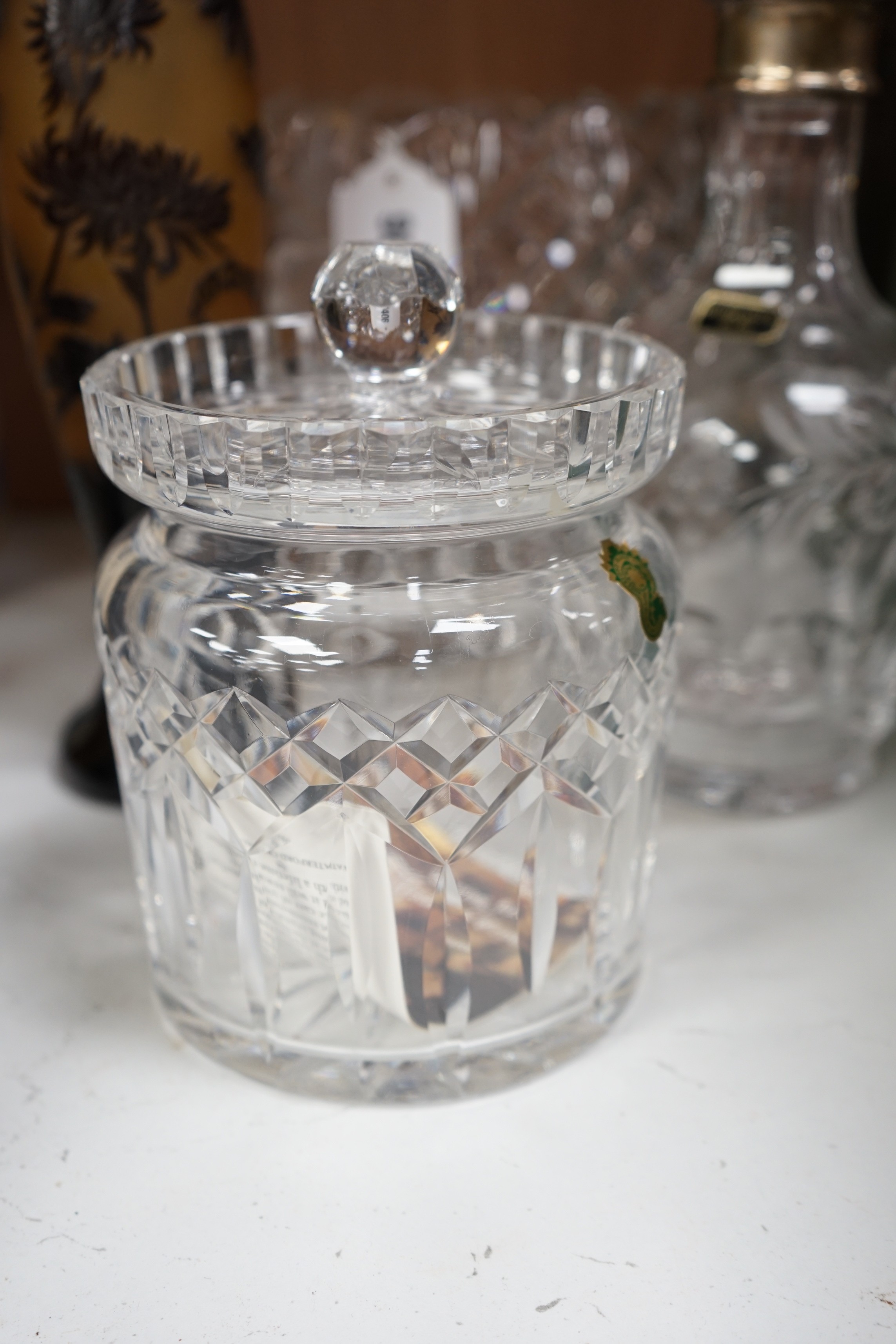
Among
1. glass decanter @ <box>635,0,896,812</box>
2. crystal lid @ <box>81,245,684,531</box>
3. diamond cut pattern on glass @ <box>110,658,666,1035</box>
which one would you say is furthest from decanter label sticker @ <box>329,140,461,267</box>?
diamond cut pattern on glass @ <box>110,658,666,1035</box>

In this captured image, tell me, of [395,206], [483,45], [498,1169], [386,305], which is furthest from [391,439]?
[483,45]

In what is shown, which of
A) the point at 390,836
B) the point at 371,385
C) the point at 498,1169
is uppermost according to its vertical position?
the point at 371,385

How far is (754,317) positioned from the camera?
0.59 m

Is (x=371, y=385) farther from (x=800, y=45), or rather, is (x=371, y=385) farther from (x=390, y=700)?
(x=800, y=45)

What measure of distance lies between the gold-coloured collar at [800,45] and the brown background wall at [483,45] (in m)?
0.35

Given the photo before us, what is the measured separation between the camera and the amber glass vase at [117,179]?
524mm

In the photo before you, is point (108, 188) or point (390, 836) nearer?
point (390, 836)

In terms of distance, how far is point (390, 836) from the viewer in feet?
1.30

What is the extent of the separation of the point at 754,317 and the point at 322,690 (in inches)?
12.7

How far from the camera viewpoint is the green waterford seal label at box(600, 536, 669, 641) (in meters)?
0.42

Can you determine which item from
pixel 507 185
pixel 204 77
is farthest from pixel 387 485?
pixel 507 185

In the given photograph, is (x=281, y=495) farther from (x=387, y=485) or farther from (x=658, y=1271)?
(x=658, y=1271)

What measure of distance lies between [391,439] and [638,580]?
0.11 metres

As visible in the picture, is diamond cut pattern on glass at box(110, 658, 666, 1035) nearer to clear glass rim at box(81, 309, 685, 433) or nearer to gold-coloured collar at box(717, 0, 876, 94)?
clear glass rim at box(81, 309, 685, 433)
